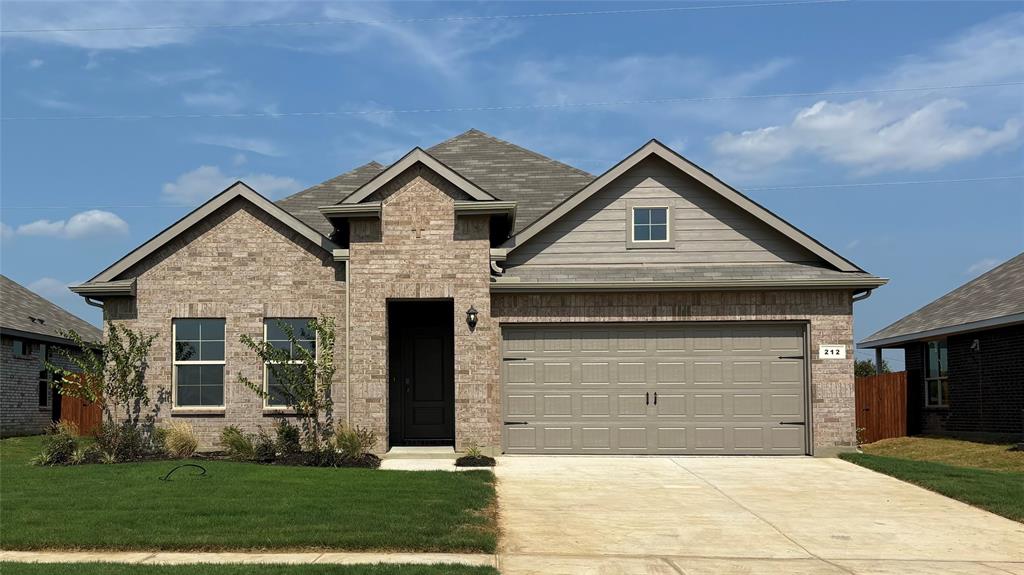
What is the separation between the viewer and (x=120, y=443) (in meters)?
16.2

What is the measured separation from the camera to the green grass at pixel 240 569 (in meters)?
8.06

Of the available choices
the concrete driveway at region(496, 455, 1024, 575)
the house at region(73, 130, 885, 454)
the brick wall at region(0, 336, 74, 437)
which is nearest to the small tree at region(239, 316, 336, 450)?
the house at region(73, 130, 885, 454)

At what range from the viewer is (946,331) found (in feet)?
72.7

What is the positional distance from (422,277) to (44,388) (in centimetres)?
1625

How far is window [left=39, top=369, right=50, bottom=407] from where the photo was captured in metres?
26.4

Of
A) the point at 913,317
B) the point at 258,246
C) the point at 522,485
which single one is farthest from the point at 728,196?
the point at 913,317

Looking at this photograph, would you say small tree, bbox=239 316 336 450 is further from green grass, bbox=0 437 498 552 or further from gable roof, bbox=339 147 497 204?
gable roof, bbox=339 147 497 204

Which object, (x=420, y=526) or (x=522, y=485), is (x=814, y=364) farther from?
(x=420, y=526)

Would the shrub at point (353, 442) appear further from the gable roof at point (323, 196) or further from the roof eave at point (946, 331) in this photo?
the roof eave at point (946, 331)

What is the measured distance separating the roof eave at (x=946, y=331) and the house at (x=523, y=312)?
485 cm

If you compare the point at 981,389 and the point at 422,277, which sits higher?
the point at 422,277

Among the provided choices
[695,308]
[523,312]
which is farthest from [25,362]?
[695,308]

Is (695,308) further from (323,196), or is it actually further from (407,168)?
(323,196)

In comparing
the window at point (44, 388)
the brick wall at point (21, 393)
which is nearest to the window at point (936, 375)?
the brick wall at point (21, 393)
